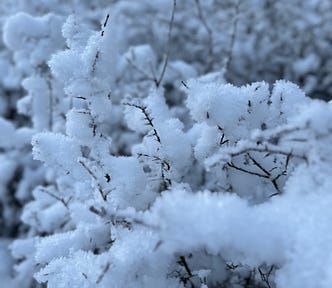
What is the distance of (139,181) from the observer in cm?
137

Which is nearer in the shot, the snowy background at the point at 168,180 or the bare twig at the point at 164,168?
the snowy background at the point at 168,180

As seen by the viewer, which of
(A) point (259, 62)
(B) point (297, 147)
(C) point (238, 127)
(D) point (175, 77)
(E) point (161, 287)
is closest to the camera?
(B) point (297, 147)

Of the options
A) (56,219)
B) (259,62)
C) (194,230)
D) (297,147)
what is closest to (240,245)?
(194,230)

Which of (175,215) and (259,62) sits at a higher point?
(175,215)

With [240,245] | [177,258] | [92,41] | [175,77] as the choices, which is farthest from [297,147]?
[175,77]

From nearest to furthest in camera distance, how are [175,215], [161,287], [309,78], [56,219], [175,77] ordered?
[175,215] → [161,287] → [56,219] → [175,77] → [309,78]

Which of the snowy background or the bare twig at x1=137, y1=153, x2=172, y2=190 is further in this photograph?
the bare twig at x1=137, y1=153, x2=172, y2=190

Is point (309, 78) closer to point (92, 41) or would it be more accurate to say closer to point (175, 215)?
point (92, 41)

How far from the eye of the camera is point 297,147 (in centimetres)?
103

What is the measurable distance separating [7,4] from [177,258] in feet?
13.2

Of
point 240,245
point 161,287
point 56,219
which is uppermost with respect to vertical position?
point 240,245

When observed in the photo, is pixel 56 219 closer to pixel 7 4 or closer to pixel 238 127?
pixel 238 127

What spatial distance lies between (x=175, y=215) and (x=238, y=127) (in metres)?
0.55

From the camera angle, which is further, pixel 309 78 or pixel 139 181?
pixel 309 78
